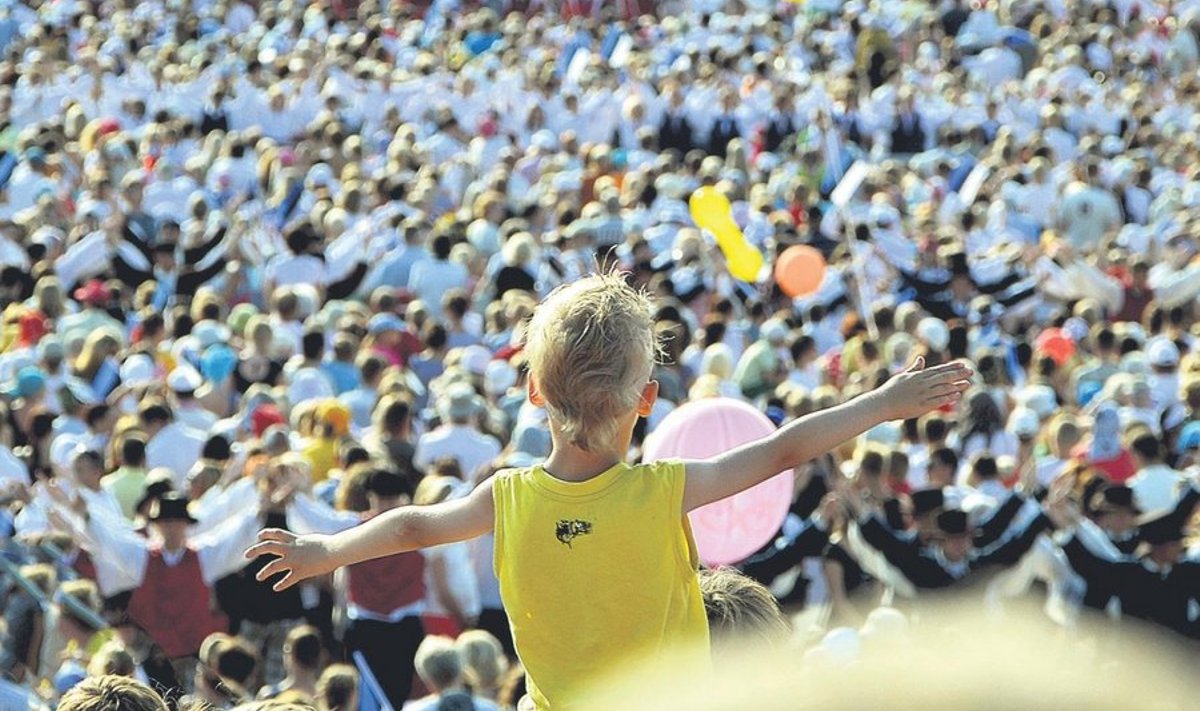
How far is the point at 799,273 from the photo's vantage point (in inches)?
475

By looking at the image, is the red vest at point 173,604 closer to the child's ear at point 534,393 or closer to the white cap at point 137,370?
the white cap at point 137,370

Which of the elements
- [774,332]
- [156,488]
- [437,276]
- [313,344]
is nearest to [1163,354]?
[774,332]

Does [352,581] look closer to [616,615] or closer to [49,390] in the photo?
[49,390]

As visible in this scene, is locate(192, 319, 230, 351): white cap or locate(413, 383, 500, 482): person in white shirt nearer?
locate(413, 383, 500, 482): person in white shirt

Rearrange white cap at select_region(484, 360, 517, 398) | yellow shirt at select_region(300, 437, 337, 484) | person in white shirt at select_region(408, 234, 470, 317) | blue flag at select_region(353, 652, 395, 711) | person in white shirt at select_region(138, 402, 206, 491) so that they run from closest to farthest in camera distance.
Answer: blue flag at select_region(353, 652, 395, 711)
yellow shirt at select_region(300, 437, 337, 484)
person in white shirt at select_region(138, 402, 206, 491)
white cap at select_region(484, 360, 517, 398)
person in white shirt at select_region(408, 234, 470, 317)

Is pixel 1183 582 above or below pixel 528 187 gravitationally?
above

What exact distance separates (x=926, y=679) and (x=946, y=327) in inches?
402

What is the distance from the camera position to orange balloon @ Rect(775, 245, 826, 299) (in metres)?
12.0

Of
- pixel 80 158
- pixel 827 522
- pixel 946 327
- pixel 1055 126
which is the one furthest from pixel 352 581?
pixel 1055 126

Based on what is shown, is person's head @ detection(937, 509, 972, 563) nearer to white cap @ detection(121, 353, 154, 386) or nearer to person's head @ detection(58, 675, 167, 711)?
white cap @ detection(121, 353, 154, 386)

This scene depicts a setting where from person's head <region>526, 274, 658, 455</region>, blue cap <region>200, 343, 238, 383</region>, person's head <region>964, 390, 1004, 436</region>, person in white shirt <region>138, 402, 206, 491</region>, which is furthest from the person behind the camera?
blue cap <region>200, 343, 238, 383</region>

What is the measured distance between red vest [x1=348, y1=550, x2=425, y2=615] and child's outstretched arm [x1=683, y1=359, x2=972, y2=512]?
13.7 feet

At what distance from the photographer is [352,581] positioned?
21.1 ft

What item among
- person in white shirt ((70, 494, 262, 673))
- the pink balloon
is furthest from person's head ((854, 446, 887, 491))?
person in white shirt ((70, 494, 262, 673))
